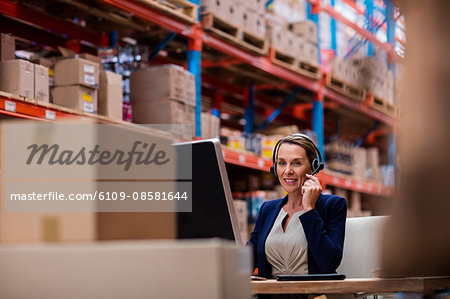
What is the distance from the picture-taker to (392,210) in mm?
701

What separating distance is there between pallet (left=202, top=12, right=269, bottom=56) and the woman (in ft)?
12.3

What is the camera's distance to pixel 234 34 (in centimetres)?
668

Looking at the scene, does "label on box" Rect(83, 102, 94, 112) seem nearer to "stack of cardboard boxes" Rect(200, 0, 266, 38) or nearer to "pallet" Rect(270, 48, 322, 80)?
"stack of cardboard boxes" Rect(200, 0, 266, 38)

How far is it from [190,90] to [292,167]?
3.22 metres

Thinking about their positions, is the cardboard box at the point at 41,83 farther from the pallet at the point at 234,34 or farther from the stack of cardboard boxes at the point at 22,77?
the pallet at the point at 234,34

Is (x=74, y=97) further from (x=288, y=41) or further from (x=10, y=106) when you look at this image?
(x=288, y=41)

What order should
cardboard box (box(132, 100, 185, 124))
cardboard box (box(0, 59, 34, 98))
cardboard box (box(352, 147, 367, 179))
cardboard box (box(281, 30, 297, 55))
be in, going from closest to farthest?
cardboard box (box(0, 59, 34, 98)) → cardboard box (box(132, 100, 185, 124)) → cardboard box (box(281, 30, 297, 55)) → cardboard box (box(352, 147, 367, 179))

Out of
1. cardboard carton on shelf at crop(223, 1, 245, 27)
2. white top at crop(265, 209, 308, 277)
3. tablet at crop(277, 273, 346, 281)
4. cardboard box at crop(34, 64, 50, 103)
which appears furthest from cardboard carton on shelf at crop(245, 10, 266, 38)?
tablet at crop(277, 273, 346, 281)

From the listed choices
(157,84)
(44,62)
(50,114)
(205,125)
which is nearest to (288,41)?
(205,125)

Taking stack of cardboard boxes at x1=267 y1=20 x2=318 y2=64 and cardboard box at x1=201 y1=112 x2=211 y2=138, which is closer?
cardboard box at x1=201 y1=112 x2=211 y2=138

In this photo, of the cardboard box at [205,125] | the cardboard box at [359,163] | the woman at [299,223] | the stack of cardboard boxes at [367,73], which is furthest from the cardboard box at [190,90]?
the stack of cardboard boxes at [367,73]

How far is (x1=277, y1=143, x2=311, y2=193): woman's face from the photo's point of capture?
2.55 meters

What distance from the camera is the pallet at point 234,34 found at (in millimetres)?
6135
